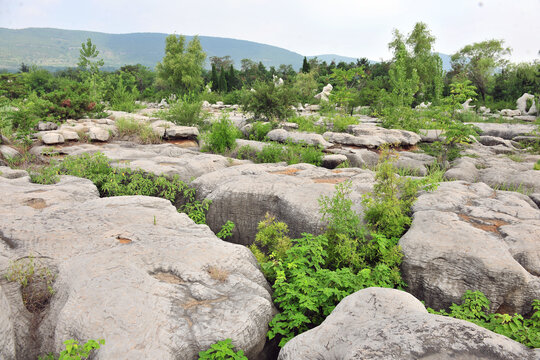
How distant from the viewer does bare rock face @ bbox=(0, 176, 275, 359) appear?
2.86 metres

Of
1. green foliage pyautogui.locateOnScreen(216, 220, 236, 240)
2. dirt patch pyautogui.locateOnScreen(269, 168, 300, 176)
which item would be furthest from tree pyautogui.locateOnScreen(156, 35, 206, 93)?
green foliage pyautogui.locateOnScreen(216, 220, 236, 240)

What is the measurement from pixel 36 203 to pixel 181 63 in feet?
110

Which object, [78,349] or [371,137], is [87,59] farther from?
[78,349]

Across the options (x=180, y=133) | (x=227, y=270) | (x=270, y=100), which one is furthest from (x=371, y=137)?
(x=227, y=270)

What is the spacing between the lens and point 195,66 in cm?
3672

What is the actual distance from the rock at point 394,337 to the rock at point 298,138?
805 cm

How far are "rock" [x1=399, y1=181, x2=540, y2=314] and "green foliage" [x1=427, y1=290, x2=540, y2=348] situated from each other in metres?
0.15

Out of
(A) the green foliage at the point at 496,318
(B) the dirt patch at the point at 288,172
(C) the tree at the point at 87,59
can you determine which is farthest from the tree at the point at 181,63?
(A) the green foliage at the point at 496,318

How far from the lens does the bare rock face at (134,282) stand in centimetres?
Result: 286

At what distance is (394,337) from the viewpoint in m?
2.54

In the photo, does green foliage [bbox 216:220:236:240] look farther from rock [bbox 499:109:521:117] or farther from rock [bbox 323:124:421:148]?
rock [bbox 499:109:521:117]

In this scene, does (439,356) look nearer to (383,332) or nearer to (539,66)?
(383,332)

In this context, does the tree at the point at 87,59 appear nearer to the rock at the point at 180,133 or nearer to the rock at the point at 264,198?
the rock at the point at 180,133

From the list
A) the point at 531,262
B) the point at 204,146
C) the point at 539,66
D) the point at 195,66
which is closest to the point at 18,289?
the point at 531,262
